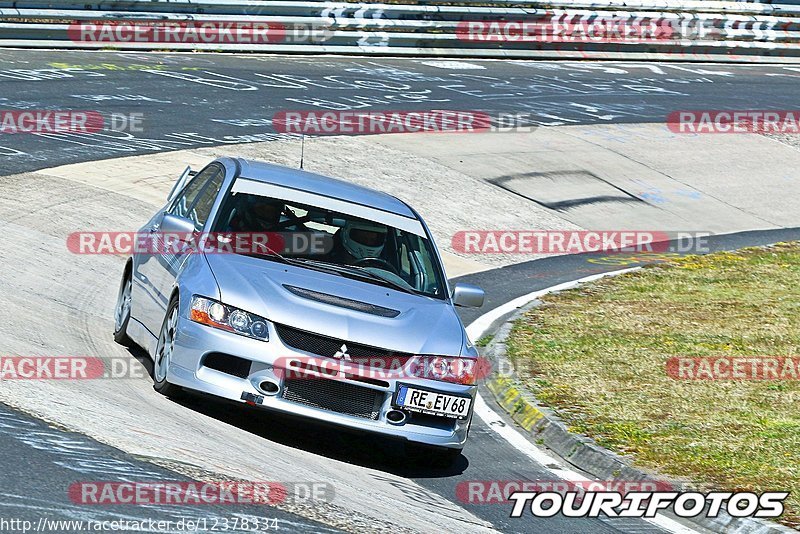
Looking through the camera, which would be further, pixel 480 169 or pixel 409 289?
pixel 480 169

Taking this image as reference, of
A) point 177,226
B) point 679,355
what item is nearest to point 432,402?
point 177,226

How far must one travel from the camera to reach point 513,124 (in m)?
22.7

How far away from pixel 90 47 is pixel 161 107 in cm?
433

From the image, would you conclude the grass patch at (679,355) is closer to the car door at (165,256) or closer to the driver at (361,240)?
the driver at (361,240)

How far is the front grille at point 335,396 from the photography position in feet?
24.6

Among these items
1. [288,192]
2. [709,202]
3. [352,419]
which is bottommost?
[709,202]

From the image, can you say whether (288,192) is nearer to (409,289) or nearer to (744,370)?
(409,289)

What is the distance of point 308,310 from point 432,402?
914 millimetres

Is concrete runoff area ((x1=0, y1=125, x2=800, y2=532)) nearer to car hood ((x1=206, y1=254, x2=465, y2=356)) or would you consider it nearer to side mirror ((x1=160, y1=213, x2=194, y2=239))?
car hood ((x1=206, y1=254, x2=465, y2=356))

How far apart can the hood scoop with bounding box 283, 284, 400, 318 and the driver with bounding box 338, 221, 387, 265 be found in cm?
85

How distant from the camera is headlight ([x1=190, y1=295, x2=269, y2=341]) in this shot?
24.7 feet

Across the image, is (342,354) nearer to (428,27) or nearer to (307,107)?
(307,107)

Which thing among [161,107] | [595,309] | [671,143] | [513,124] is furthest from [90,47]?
[595,309]

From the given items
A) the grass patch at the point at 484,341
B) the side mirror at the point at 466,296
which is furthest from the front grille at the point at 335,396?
the grass patch at the point at 484,341
